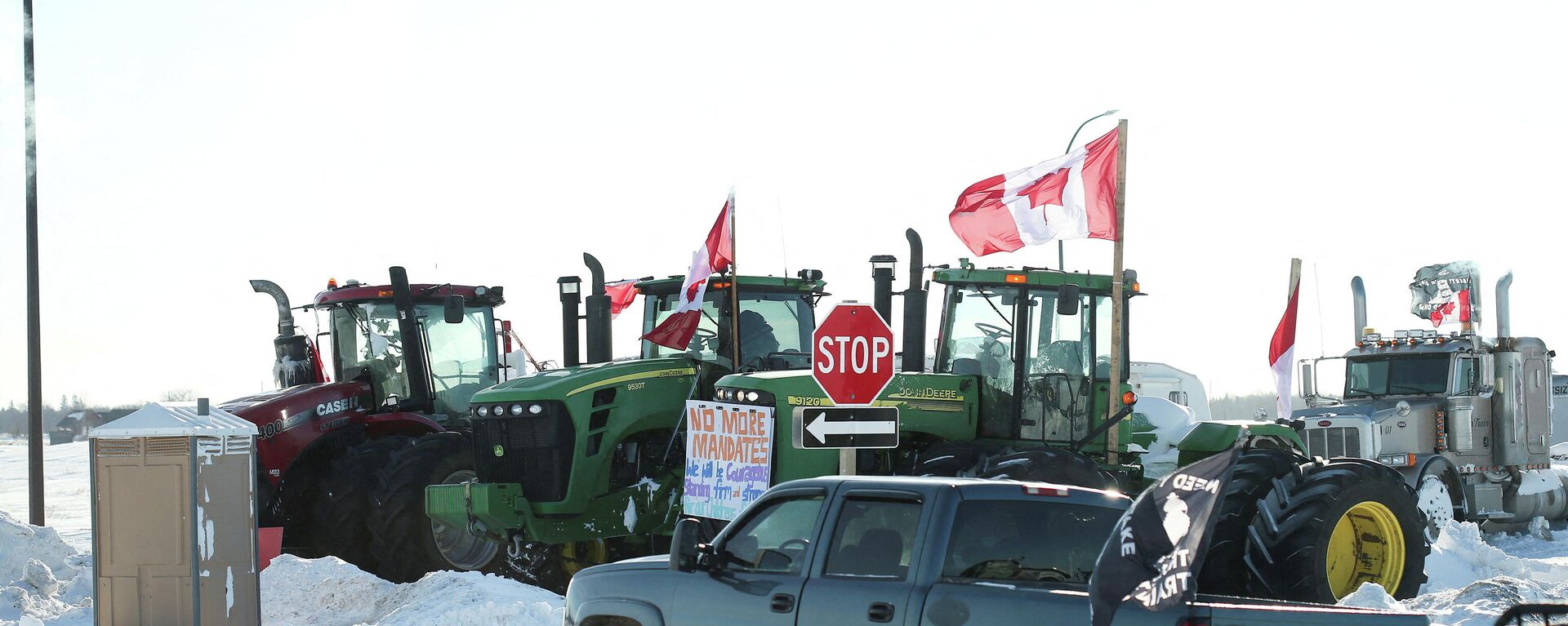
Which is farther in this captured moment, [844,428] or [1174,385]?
[1174,385]

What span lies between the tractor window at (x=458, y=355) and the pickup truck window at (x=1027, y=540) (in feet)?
34.3

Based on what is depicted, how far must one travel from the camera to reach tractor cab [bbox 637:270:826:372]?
14.5 m

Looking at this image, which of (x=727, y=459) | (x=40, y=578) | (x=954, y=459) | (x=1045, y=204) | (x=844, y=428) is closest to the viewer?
(x=844, y=428)

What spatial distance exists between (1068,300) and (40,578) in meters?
9.53

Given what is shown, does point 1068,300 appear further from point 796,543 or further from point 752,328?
point 796,543

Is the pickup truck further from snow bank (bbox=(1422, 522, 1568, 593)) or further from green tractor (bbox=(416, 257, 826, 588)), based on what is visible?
snow bank (bbox=(1422, 522, 1568, 593))

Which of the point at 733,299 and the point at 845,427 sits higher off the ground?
the point at 733,299

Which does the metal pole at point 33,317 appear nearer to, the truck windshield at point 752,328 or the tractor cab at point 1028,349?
the truck windshield at point 752,328

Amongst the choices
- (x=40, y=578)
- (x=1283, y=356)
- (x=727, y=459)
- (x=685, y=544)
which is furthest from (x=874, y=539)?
(x=1283, y=356)

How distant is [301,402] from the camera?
49.8 ft

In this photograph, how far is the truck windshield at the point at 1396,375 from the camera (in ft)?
68.2

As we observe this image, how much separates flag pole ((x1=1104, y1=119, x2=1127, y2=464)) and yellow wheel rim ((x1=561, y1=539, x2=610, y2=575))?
441 centimetres

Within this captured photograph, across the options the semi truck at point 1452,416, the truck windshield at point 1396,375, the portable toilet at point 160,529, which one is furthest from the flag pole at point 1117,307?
the truck windshield at point 1396,375

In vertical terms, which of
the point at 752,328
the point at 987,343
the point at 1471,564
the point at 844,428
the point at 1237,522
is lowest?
the point at 1471,564
